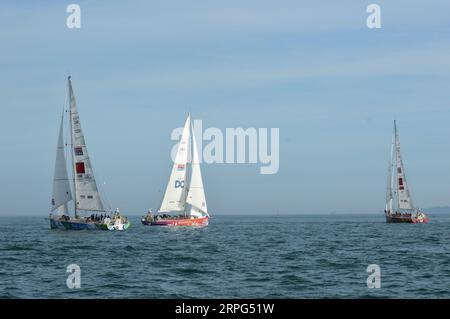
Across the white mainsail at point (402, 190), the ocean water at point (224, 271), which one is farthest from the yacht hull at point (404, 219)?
the ocean water at point (224, 271)

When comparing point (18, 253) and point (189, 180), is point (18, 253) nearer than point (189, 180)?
Yes

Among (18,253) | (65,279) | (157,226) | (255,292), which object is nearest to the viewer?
(255,292)

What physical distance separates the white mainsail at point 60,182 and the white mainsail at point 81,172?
4.03ft

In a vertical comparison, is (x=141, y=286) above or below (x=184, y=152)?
below

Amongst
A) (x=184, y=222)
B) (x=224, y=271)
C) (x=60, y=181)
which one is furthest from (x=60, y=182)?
(x=224, y=271)

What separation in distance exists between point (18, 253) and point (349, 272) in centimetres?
2561

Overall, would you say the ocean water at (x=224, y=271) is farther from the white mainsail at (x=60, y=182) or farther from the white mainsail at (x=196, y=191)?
the white mainsail at (x=196, y=191)

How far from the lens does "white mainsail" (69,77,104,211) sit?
290ft

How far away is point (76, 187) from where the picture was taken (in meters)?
89.6

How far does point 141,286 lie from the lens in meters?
32.6

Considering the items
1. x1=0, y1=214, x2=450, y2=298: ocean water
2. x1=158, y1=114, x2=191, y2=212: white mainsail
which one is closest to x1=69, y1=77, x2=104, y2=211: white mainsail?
x1=158, y1=114, x2=191, y2=212: white mainsail

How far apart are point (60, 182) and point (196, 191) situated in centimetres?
2304

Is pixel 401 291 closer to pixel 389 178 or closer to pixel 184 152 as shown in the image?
pixel 184 152

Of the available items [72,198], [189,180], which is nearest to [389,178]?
[189,180]
